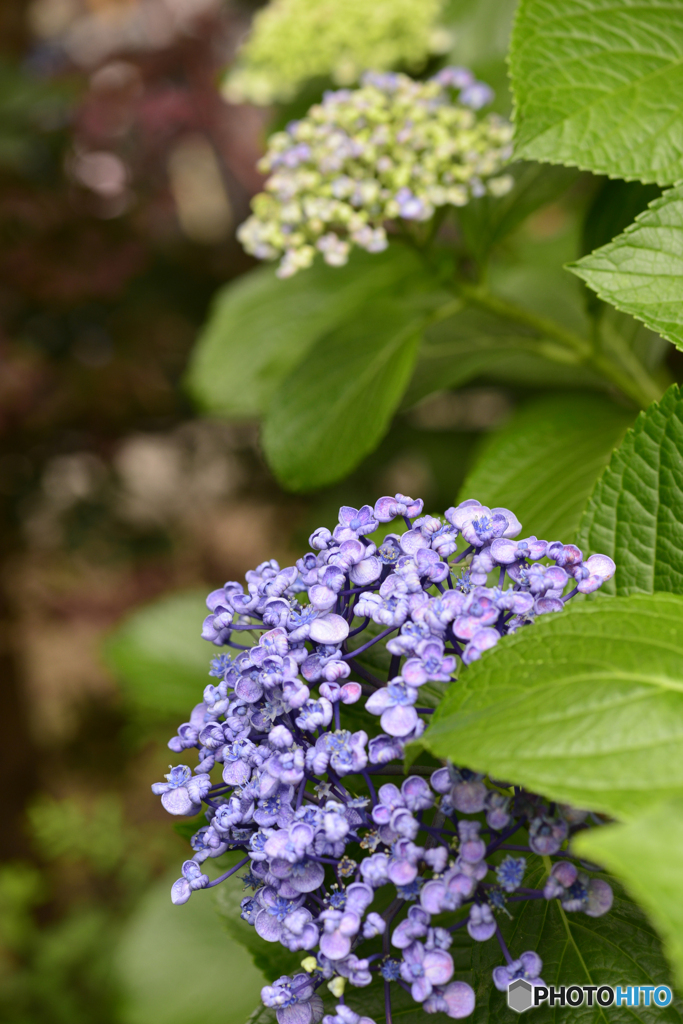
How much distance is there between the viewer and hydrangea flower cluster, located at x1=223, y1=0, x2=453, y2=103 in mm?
1056

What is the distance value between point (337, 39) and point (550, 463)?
66cm

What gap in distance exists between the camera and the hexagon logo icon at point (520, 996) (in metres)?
0.48

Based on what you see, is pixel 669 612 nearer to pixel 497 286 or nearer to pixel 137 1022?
pixel 497 286

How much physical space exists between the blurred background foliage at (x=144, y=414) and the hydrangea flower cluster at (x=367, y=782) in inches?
17.5

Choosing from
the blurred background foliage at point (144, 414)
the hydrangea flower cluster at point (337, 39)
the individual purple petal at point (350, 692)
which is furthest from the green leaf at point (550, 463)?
the hydrangea flower cluster at point (337, 39)

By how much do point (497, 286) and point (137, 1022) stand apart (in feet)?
4.59

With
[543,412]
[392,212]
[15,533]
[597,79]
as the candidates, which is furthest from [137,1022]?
[597,79]

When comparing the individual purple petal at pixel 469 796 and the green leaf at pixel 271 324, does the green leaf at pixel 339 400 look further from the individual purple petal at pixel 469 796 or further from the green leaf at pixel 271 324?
the individual purple petal at pixel 469 796

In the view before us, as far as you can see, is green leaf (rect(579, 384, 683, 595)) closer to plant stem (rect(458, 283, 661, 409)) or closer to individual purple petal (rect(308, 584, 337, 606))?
individual purple petal (rect(308, 584, 337, 606))

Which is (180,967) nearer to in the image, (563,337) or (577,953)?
(577,953)

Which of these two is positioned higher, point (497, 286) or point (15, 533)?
point (497, 286)

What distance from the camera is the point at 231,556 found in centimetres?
206

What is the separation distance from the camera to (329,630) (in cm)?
47

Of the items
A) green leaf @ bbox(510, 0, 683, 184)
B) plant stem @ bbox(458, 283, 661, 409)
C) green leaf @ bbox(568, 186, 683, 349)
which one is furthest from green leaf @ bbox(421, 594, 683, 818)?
plant stem @ bbox(458, 283, 661, 409)
